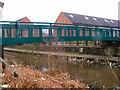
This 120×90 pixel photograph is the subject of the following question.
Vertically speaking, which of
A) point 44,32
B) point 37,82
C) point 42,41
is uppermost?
point 44,32

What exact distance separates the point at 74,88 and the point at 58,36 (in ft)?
Answer: 15.7

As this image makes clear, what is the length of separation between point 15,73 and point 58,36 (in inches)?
186

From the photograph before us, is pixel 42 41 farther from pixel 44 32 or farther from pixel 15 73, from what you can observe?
pixel 15 73

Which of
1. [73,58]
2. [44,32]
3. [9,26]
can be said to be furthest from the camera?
[73,58]

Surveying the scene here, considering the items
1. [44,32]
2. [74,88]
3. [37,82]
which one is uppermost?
[44,32]

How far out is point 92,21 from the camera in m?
29.0

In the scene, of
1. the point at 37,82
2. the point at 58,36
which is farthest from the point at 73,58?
the point at 37,82

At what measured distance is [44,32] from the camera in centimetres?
826

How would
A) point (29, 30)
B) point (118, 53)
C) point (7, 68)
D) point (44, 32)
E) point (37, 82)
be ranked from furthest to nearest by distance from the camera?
point (118, 53) → point (44, 32) → point (29, 30) → point (7, 68) → point (37, 82)

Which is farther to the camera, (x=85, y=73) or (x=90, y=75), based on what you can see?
(x=85, y=73)

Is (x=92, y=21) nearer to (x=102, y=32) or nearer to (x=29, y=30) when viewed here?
(x=102, y=32)

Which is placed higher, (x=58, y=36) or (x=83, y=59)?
(x=58, y=36)

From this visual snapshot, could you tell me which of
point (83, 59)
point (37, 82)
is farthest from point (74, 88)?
point (83, 59)

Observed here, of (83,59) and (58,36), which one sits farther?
(83,59)
